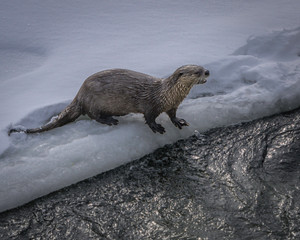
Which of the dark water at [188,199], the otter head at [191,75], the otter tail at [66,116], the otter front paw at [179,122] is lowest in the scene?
the dark water at [188,199]

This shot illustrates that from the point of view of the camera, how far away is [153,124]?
10.3 ft

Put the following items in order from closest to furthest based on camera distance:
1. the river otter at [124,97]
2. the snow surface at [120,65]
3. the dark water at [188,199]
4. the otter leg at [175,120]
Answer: the dark water at [188,199], the snow surface at [120,65], the river otter at [124,97], the otter leg at [175,120]

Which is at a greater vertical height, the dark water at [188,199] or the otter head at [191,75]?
the otter head at [191,75]

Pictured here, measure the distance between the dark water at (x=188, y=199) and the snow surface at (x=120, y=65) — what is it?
186mm

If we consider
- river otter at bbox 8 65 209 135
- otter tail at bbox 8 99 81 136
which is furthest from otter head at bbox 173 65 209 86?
otter tail at bbox 8 99 81 136

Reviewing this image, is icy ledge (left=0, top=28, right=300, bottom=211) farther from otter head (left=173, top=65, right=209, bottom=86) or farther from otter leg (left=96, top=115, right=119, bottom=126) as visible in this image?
otter head (left=173, top=65, right=209, bottom=86)

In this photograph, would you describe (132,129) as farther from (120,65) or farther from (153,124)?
(120,65)

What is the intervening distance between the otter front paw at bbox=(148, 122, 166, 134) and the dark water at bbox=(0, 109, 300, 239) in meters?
0.15

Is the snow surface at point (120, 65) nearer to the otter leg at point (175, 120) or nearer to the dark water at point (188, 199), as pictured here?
the otter leg at point (175, 120)

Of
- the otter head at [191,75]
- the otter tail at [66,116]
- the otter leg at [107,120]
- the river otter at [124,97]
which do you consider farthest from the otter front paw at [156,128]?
the otter tail at [66,116]

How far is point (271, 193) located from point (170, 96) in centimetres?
111

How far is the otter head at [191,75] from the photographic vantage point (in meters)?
2.88

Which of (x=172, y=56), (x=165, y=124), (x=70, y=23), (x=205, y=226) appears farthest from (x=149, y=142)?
(x=70, y=23)

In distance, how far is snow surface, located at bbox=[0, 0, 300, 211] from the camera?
9.35 feet
